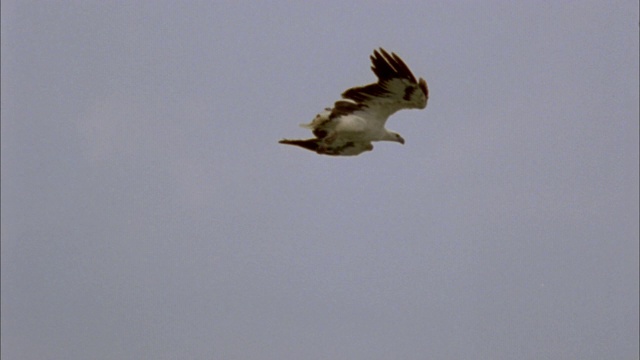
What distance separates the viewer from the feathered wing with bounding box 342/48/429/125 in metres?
22.4

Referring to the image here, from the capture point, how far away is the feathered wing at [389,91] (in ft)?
73.4

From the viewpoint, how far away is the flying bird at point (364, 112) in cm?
2277

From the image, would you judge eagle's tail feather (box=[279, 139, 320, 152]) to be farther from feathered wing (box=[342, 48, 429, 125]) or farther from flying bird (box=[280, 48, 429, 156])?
feathered wing (box=[342, 48, 429, 125])

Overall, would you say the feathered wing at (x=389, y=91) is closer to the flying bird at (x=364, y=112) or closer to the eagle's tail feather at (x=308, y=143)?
the flying bird at (x=364, y=112)

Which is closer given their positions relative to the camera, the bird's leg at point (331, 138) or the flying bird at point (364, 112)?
the flying bird at point (364, 112)

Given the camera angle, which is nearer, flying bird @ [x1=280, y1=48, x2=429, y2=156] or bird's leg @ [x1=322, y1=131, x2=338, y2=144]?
flying bird @ [x1=280, y1=48, x2=429, y2=156]

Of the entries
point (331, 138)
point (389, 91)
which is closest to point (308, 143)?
point (331, 138)

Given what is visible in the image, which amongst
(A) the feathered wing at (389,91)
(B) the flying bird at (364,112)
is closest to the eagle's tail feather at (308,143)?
(B) the flying bird at (364,112)

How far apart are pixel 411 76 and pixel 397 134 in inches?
102

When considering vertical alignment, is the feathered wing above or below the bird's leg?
above

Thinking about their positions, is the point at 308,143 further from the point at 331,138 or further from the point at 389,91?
the point at 389,91

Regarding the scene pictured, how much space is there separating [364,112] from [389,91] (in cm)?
97

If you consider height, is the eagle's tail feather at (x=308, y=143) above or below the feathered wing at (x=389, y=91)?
below

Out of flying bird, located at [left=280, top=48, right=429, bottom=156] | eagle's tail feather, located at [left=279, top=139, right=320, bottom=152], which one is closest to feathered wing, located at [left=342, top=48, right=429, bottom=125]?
flying bird, located at [left=280, top=48, right=429, bottom=156]
